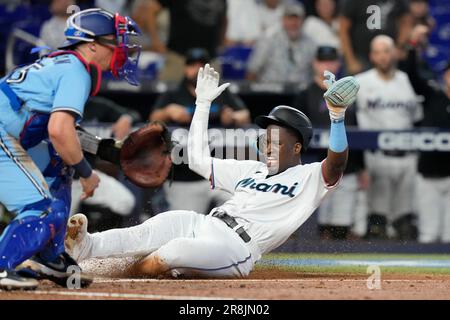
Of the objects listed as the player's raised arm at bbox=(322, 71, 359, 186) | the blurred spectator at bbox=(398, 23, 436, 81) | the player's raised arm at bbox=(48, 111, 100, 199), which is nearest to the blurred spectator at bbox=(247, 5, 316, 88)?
the blurred spectator at bbox=(398, 23, 436, 81)

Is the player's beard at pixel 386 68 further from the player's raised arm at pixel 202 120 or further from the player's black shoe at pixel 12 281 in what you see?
the player's black shoe at pixel 12 281

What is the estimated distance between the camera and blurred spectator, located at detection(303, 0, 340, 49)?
1253 centimetres

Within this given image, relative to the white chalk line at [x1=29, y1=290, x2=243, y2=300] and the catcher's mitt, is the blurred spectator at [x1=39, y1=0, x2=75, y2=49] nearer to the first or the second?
the catcher's mitt

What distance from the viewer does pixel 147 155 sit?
725 cm

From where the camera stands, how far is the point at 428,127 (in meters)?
11.0

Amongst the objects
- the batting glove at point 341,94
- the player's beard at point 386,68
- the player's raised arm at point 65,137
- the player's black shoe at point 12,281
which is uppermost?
the batting glove at point 341,94

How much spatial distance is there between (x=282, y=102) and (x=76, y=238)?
18.0 feet

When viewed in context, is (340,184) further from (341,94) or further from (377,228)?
(341,94)

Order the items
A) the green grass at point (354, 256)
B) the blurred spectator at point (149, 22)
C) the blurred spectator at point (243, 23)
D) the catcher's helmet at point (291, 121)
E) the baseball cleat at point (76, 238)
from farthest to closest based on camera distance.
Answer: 1. the blurred spectator at point (243, 23)
2. the blurred spectator at point (149, 22)
3. the green grass at point (354, 256)
4. the catcher's helmet at point (291, 121)
5. the baseball cleat at point (76, 238)

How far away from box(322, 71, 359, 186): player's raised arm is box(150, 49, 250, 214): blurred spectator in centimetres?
387

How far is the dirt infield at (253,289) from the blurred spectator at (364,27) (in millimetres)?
5411

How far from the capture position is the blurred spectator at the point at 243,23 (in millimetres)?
12617

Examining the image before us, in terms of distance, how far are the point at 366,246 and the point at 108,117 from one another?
3159mm

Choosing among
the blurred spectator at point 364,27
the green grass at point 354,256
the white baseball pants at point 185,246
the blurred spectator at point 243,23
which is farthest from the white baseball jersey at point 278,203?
the blurred spectator at point 243,23
